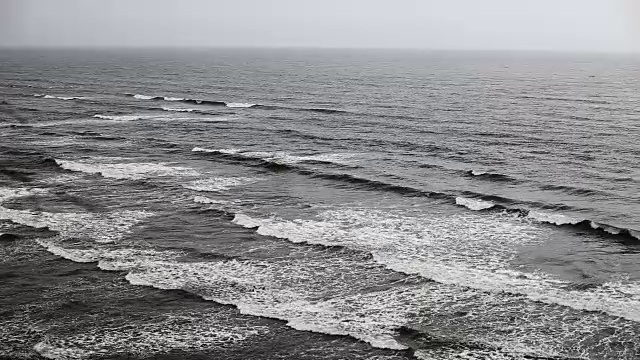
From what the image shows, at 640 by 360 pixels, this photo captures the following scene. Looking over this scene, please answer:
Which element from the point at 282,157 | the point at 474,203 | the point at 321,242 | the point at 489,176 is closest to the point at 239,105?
the point at 282,157

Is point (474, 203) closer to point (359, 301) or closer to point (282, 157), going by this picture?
point (359, 301)

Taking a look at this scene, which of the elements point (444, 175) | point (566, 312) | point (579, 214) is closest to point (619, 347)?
point (566, 312)

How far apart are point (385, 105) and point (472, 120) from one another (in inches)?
631

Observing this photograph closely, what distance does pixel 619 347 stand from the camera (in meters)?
17.1

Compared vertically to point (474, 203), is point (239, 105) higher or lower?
higher

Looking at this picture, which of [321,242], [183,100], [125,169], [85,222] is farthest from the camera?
[183,100]

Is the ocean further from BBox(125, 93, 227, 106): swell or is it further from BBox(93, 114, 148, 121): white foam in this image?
BBox(125, 93, 227, 106): swell

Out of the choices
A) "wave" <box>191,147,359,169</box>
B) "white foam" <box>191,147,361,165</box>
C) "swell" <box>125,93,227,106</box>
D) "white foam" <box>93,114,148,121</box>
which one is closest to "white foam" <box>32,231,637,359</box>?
"wave" <box>191,147,359,169</box>

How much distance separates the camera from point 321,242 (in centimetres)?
2625

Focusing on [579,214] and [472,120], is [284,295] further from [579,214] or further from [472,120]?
[472,120]

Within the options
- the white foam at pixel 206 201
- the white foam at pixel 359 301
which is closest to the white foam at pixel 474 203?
the white foam at pixel 359 301

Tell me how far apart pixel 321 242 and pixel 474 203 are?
33.4 ft

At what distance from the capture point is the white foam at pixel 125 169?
126ft

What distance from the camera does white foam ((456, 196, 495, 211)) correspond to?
104 feet
